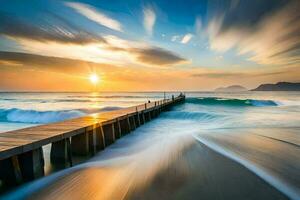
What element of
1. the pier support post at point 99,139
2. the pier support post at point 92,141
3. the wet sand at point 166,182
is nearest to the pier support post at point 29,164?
the wet sand at point 166,182

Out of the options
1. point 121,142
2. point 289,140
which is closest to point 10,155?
point 121,142

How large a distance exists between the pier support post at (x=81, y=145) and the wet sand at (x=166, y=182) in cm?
158

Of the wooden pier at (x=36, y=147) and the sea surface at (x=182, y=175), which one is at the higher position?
the wooden pier at (x=36, y=147)

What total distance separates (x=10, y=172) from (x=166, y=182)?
3.47 m

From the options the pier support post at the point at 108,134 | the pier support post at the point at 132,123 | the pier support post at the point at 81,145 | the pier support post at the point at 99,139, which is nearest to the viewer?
the pier support post at the point at 81,145

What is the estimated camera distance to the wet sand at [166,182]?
4.82 metres

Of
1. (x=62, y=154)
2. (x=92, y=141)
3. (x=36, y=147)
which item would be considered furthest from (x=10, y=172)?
(x=92, y=141)

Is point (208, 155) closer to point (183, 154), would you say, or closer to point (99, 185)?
point (183, 154)

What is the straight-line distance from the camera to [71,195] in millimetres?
5023

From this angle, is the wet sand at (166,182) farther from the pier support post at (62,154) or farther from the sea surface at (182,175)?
the pier support post at (62,154)

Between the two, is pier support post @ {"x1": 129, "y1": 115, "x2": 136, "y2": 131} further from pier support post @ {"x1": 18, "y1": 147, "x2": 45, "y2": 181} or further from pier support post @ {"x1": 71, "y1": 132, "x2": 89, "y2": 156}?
pier support post @ {"x1": 18, "y1": 147, "x2": 45, "y2": 181}

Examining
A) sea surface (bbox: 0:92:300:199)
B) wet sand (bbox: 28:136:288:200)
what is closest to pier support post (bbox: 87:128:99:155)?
sea surface (bbox: 0:92:300:199)

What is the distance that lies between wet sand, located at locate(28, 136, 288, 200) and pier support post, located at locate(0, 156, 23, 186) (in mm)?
706

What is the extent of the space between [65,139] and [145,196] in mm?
3491
